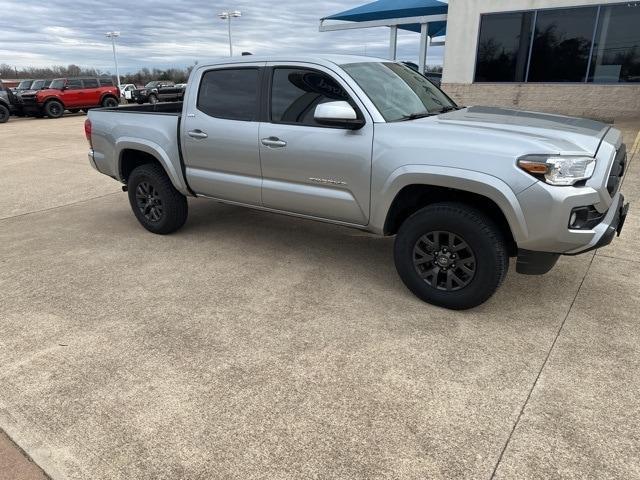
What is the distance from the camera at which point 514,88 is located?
14523mm

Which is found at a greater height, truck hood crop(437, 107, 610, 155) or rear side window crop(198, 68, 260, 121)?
rear side window crop(198, 68, 260, 121)

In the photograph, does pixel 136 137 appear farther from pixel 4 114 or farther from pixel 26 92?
pixel 26 92

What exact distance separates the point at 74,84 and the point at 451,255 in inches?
949

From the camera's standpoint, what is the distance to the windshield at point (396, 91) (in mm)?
3772

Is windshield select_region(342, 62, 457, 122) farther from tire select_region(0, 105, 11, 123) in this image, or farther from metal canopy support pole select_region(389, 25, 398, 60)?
tire select_region(0, 105, 11, 123)

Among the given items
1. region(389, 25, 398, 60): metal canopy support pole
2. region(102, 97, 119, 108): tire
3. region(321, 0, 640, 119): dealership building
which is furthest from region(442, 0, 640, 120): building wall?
region(102, 97, 119, 108): tire

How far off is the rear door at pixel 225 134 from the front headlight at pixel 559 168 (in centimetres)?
225

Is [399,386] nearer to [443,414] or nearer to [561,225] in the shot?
[443,414]

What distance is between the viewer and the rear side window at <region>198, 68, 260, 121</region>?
4289 millimetres

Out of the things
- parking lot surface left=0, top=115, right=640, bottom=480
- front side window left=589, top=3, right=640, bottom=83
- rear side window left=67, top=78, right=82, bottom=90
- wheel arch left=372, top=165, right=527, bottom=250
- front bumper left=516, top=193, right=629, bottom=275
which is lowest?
parking lot surface left=0, top=115, right=640, bottom=480

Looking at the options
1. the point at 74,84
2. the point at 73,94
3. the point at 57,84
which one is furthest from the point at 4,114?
the point at 74,84

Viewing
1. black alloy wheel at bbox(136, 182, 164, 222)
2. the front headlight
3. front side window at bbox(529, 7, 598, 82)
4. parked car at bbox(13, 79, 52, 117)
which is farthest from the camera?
parked car at bbox(13, 79, 52, 117)

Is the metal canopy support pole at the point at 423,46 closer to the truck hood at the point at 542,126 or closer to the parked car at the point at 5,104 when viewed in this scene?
the truck hood at the point at 542,126

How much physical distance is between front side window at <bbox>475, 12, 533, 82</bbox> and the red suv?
17.4 metres
